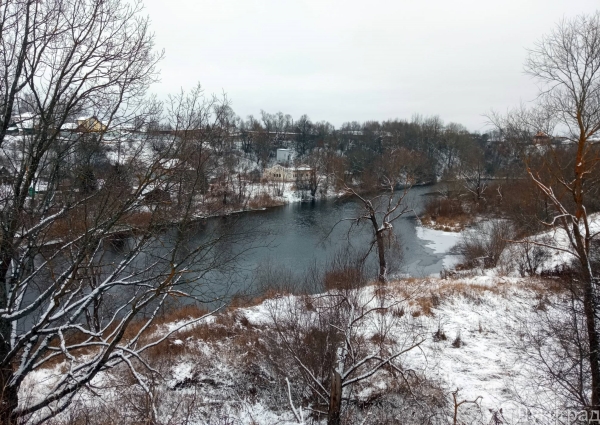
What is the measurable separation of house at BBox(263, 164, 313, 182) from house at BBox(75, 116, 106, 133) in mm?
33753

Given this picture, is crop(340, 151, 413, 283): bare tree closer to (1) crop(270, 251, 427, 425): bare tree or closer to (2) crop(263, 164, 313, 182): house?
(1) crop(270, 251, 427, 425): bare tree

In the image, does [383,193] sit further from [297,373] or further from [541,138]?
[297,373]

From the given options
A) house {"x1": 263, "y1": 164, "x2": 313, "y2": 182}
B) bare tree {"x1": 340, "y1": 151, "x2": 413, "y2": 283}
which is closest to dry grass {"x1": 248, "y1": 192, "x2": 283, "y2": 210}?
house {"x1": 263, "y1": 164, "x2": 313, "y2": 182}

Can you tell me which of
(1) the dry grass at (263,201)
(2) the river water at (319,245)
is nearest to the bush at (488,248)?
(2) the river water at (319,245)

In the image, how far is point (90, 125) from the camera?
430 centimetres

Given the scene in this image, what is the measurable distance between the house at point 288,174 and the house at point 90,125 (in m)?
33.8

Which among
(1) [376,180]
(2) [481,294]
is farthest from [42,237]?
(1) [376,180]

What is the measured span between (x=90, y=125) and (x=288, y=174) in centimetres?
3832

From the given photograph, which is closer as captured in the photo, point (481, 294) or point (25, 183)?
point (25, 183)

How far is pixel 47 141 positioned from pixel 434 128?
71.0 metres

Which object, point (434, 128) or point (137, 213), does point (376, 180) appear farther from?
point (434, 128)

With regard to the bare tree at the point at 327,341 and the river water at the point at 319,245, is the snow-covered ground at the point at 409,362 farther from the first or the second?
the river water at the point at 319,245

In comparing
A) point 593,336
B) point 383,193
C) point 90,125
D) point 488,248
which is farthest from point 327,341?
point 383,193

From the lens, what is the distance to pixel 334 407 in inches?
166
